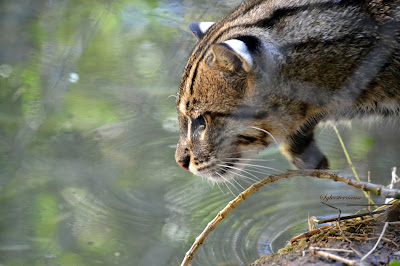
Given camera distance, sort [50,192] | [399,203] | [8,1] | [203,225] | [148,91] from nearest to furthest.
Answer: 1. [399,203]
2. [203,225]
3. [50,192]
4. [148,91]
5. [8,1]

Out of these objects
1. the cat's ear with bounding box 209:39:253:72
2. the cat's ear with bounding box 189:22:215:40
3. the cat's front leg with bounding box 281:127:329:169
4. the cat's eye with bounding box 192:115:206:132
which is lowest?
the cat's front leg with bounding box 281:127:329:169

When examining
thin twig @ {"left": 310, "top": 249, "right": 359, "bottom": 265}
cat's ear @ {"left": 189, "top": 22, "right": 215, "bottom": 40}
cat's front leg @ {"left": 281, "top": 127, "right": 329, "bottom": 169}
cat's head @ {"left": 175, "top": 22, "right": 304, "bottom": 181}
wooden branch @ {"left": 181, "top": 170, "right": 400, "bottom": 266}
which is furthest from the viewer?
cat's front leg @ {"left": 281, "top": 127, "right": 329, "bottom": 169}

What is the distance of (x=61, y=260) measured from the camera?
12.0ft

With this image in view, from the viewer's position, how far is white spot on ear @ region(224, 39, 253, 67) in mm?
2924

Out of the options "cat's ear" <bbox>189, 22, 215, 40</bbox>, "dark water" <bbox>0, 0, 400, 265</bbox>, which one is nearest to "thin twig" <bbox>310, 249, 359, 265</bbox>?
"dark water" <bbox>0, 0, 400, 265</bbox>

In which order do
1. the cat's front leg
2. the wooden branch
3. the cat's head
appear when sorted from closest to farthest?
the wooden branch < the cat's head < the cat's front leg

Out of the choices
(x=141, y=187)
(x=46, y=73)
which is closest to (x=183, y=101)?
(x=141, y=187)

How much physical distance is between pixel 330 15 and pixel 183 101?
984 millimetres

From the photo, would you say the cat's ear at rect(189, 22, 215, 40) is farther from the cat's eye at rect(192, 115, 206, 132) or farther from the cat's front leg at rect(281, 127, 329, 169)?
the cat's front leg at rect(281, 127, 329, 169)

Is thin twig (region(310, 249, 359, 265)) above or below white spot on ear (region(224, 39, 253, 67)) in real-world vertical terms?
below

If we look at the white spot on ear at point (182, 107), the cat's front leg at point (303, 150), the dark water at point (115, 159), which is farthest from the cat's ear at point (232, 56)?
the dark water at point (115, 159)

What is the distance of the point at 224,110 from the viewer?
10.5 ft

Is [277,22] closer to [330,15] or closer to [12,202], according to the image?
[330,15]

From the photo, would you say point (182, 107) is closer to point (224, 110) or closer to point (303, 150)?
point (224, 110)
